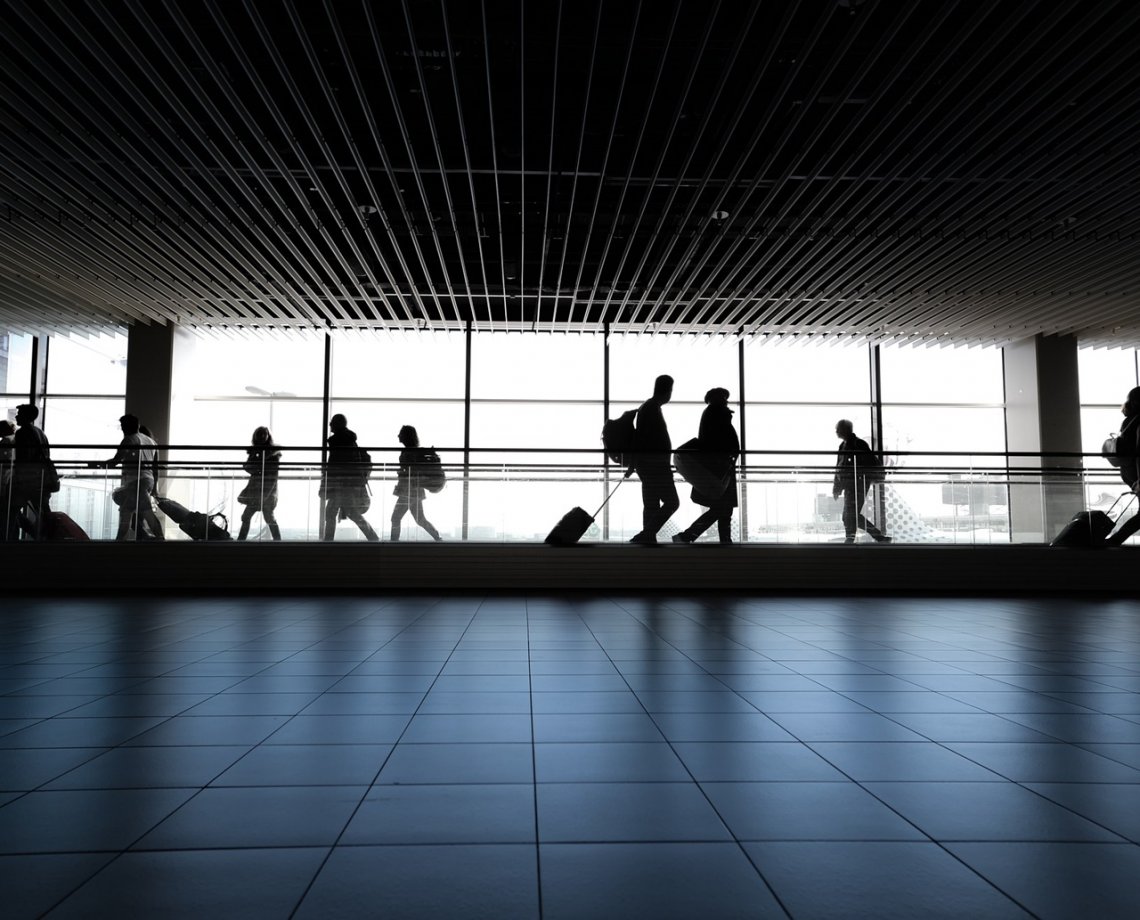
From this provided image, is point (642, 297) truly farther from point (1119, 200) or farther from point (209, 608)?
point (209, 608)

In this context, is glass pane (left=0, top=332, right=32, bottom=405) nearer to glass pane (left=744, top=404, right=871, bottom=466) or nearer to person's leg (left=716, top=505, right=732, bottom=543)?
person's leg (left=716, top=505, right=732, bottom=543)

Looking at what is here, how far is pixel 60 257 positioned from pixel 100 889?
9.77 meters

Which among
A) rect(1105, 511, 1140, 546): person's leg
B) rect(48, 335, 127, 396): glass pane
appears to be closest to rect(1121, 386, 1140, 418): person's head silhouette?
rect(1105, 511, 1140, 546): person's leg

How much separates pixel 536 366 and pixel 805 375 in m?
4.68

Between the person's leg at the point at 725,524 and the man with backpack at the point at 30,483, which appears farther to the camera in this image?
the person's leg at the point at 725,524

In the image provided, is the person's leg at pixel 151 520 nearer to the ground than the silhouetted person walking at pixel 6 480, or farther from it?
nearer to the ground

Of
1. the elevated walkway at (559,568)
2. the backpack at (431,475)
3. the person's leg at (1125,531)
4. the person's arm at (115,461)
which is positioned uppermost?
the person's arm at (115,461)

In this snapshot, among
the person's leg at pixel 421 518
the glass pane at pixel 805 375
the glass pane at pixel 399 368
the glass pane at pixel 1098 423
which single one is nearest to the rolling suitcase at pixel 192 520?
the person's leg at pixel 421 518

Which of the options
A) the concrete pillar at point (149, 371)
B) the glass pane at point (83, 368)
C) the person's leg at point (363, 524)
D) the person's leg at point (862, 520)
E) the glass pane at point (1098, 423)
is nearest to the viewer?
the person's leg at point (363, 524)

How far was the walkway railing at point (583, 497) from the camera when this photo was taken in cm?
854

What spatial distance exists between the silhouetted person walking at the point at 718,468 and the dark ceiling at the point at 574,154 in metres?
1.88

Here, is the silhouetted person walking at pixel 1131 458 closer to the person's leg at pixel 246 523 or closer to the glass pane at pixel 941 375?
the glass pane at pixel 941 375

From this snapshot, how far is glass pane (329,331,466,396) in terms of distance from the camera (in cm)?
1394

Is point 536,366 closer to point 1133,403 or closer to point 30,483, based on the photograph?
point 30,483
